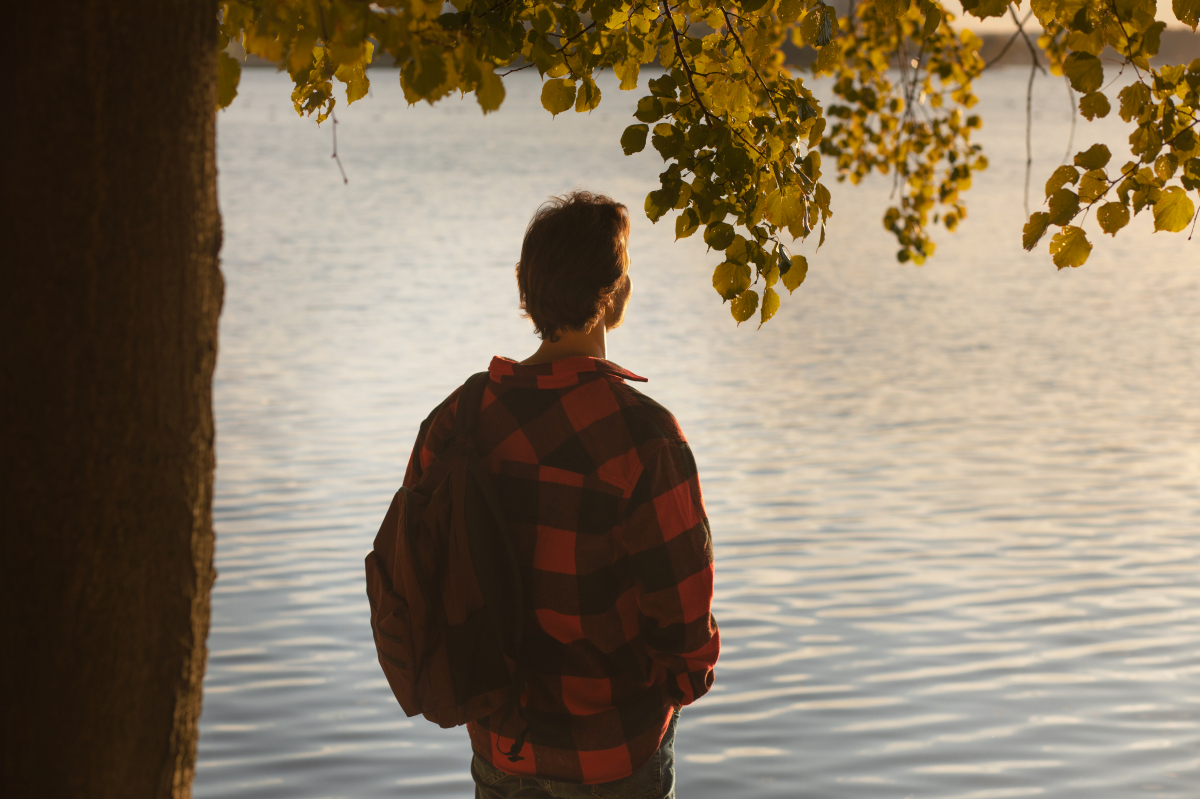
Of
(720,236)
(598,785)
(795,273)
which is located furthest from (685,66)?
(598,785)

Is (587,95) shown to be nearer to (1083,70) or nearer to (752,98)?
(752,98)

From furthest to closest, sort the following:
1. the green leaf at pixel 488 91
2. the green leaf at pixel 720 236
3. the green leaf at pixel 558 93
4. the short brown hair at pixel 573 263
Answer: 1. the green leaf at pixel 558 93
2. the green leaf at pixel 720 236
3. the short brown hair at pixel 573 263
4. the green leaf at pixel 488 91

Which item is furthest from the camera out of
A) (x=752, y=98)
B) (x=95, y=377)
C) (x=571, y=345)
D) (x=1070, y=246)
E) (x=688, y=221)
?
(x=752, y=98)

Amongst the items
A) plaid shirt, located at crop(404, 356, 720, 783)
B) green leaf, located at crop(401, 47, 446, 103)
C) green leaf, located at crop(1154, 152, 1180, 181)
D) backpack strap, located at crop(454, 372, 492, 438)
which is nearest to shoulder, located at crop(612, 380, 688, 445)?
plaid shirt, located at crop(404, 356, 720, 783)

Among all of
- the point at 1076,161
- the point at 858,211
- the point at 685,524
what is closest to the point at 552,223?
the point at 685,524

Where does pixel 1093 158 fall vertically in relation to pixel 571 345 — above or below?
above

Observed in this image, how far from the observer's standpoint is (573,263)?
→ 2240mm

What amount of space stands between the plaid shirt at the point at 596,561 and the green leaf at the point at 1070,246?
0.87m

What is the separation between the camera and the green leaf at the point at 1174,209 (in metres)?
2.34

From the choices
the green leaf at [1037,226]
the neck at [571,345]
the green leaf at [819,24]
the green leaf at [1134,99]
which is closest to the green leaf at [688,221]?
the neck at [571,345]

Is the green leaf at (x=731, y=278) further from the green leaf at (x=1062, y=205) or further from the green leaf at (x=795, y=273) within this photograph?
the green leaf at (x=1062, y=205)

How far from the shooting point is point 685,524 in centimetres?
216

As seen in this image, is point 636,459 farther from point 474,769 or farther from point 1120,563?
point 1120,563

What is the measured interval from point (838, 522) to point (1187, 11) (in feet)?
17.9
